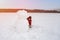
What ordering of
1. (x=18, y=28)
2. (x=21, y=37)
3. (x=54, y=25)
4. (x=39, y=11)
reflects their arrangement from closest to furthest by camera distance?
(x=21, y=37) < (x=18, y=28) < (x=54, y=25) < (x=39, y=11)

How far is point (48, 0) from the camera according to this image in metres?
1.70

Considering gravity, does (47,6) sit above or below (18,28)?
above

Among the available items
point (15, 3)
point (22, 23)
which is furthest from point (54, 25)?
point (15, 3)

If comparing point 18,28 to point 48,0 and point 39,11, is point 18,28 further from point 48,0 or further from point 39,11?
point 48,0

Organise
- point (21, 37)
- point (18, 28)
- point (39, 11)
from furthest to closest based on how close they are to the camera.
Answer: point (39, 11) → point (18, 28) → point (21, 37)

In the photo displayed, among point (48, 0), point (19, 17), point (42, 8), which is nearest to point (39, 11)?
point (42, 8)

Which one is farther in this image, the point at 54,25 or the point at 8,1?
the point at 8,1

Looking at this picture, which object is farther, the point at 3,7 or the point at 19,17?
the point at 3,7

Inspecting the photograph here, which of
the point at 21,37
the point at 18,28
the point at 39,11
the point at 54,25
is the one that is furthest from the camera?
the point at 39,11

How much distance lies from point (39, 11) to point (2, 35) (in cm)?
84

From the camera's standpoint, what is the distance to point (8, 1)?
1713 millimetres

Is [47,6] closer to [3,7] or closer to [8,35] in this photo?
[3,7]

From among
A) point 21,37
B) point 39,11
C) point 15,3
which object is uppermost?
point 15,3

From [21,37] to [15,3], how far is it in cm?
87
